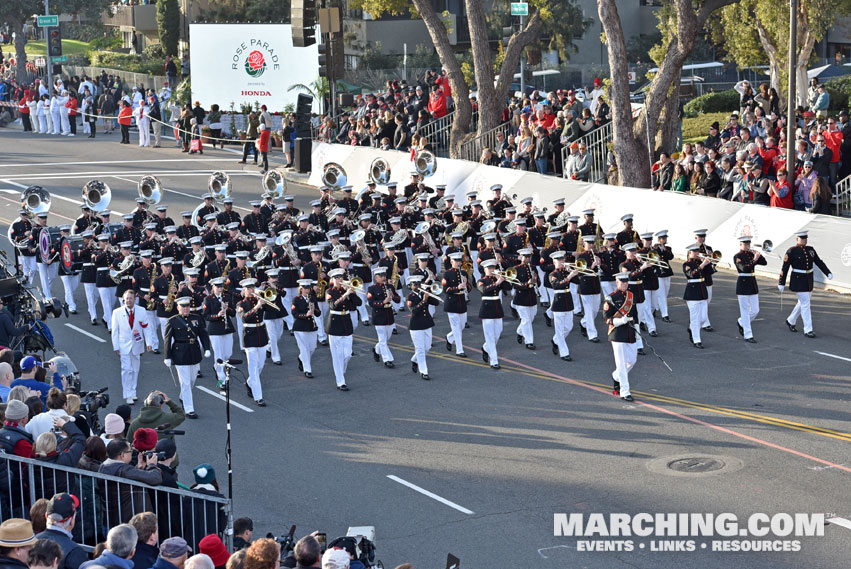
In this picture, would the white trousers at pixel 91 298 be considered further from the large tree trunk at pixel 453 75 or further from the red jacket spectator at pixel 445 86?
the red jacket spectator at pixel 445 86

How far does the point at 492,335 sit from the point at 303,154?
19576mm

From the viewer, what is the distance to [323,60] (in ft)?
109

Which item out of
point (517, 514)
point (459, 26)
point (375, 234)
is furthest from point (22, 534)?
point (459, 26)

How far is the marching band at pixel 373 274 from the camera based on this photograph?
62.3 ft

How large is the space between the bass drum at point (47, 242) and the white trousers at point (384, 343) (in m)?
7.47

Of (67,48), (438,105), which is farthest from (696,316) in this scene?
(67,48)

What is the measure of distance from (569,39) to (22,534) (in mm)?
51880

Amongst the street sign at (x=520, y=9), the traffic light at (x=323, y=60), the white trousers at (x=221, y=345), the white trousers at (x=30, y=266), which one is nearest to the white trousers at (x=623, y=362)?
the white trousers at (x=221, y=345)

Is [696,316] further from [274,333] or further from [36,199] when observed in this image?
[36,199]

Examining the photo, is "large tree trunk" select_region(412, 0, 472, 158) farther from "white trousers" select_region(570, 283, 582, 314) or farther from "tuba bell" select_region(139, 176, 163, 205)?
"white trousers" select_region(570, 283, 582, 314)

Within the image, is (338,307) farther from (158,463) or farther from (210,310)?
(158,463)

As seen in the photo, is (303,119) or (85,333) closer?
(85,333)

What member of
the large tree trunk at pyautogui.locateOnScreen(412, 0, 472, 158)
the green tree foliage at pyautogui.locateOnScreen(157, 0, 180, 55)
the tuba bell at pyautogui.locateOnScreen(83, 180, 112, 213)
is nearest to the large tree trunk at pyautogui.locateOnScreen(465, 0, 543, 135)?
the large tree trunk at pyautogui.locateOnScreen(412, 0, 472, 158)

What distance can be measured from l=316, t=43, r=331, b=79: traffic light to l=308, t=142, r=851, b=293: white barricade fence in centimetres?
307
